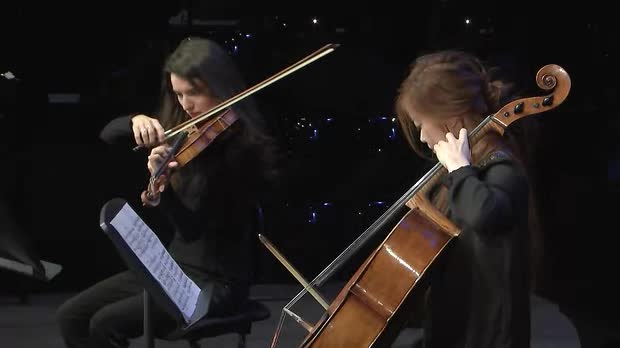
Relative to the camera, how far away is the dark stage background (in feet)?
12.1

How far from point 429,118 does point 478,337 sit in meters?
0.41

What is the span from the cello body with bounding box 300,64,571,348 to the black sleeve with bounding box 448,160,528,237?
0.16ft

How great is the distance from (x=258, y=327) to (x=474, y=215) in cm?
199

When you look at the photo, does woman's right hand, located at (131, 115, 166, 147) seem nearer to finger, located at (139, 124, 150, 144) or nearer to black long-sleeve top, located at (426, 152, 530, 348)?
finger, located at (139, 124, 150, 144)

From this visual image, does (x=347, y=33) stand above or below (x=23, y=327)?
above

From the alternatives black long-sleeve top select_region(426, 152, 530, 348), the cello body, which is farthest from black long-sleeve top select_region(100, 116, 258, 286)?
black long-sleeve top select_region(426, 152, 530, 348)

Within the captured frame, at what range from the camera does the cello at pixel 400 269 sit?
5.56 ft

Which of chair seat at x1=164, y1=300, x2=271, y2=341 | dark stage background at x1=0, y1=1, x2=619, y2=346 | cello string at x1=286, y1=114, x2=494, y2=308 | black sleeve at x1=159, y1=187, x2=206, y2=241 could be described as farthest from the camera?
dark stage background at x1=0, y1=1, x2=619, y2=346

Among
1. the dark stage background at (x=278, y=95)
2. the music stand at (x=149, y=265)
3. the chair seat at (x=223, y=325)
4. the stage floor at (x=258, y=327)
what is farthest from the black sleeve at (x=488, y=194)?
the dark stage background at (x=278, y=95)

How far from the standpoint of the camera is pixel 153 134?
2363 mm

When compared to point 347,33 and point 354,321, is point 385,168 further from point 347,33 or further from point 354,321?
point 354,321

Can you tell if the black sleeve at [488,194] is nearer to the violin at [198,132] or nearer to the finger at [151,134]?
the violin at [198,132]

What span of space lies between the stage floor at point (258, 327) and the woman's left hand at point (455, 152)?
141 cm

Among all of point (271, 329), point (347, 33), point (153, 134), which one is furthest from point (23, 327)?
point (347, 33)
